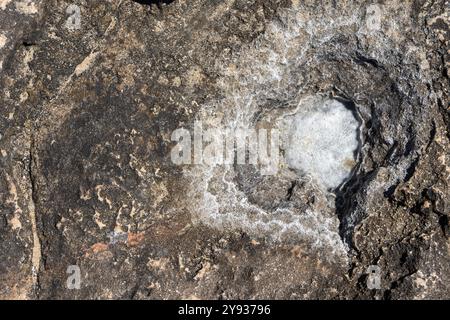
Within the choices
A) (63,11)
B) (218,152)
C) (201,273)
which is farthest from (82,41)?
(201,273)

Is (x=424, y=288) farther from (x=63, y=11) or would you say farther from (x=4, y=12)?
(x=4, y=12)

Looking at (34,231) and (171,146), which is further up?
(171,146)

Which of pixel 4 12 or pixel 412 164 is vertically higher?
pixel 4 12

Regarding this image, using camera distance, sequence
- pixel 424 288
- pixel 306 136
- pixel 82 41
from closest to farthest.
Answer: pixel 424 288, pixel 82 41, pixel 306 136

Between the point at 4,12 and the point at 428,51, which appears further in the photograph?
the point at 4,12

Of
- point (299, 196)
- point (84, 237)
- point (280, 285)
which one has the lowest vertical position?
point (280, 285)

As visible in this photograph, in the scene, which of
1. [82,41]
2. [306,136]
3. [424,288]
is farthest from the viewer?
[306,136]
